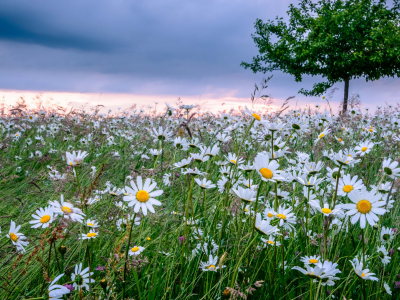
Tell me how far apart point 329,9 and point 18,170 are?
68.1 feet

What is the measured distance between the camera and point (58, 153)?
4340mm

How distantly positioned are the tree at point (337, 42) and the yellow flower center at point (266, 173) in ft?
54.0

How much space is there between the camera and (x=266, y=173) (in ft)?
4.11

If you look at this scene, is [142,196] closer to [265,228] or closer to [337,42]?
[265,228]

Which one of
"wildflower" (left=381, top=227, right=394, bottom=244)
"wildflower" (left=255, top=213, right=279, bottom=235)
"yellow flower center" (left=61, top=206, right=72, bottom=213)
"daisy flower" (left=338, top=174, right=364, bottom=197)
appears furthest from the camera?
"wildflower" (left=381, top=227, right=394, bottom=244)

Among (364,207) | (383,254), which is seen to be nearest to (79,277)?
(364,207)

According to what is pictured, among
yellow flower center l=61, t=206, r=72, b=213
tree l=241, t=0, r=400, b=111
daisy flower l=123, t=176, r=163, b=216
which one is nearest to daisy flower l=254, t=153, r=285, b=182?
daisy flower l=123, t=176, r=163, b=216

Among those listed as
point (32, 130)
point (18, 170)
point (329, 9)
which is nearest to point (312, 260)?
point (18, 170)

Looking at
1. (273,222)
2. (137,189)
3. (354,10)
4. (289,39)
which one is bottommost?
(273,222)

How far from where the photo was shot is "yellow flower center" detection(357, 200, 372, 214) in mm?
1249

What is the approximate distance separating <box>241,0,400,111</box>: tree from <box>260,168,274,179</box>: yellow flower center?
16449 mm

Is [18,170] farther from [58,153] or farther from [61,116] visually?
[61,116]

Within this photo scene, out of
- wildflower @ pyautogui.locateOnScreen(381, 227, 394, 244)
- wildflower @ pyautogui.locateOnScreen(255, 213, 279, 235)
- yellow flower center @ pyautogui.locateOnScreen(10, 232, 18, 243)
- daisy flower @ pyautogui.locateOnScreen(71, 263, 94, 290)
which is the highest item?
wildflower @ pyautogui.locateOnScreen(255, 213, 279, 235)

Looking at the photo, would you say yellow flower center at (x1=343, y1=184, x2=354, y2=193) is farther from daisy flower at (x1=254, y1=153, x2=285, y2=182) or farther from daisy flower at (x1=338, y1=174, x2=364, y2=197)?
daisy flower at (x1=254, y1=153, x2=285, y2=182)
